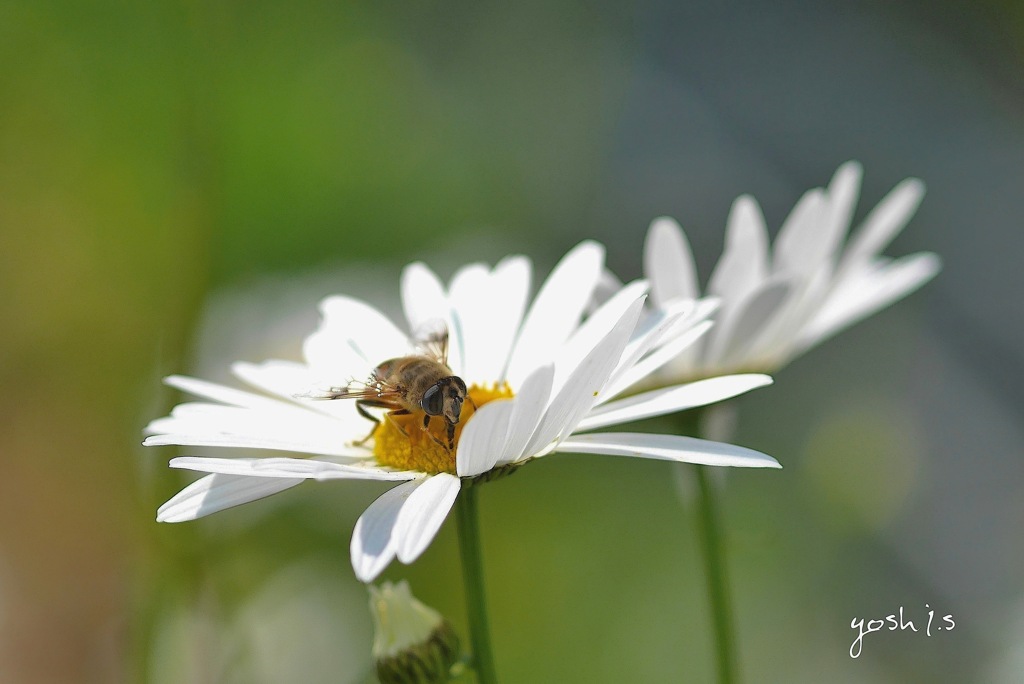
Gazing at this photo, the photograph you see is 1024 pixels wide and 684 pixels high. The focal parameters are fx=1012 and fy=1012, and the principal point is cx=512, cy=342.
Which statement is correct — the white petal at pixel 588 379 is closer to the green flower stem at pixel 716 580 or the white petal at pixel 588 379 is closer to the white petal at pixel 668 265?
the green flower stem at pixel 716 580

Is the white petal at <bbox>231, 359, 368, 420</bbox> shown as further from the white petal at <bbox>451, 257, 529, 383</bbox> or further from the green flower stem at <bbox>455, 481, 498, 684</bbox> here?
the green flower stem at <bbox>455, 481, 498, 684</bbox>

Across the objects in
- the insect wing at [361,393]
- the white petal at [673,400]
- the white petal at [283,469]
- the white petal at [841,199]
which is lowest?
the white petal at [283,469]

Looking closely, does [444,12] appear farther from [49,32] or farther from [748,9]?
[49,32]

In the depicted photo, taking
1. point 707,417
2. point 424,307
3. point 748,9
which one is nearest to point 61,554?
point 424,307

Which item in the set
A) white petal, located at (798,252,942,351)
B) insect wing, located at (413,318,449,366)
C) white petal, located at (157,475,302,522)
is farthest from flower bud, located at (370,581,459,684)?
white petal, located at (798,252,942,351)

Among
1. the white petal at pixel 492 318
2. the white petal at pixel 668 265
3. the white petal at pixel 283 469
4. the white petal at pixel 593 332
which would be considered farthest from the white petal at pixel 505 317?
the white petal at pixel 283 469

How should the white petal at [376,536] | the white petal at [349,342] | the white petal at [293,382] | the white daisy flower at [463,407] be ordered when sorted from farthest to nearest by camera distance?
the white petal at [349,342], the white petal at [293,382], the white daisy flower at [463,407], the white petal at [376,536]
